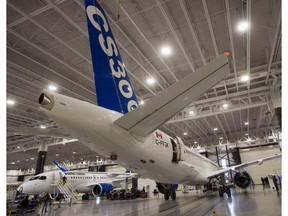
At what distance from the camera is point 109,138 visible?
371 cm

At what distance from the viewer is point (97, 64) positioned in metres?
4.23

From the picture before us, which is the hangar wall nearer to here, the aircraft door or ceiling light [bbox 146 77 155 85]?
ceiling light [bbox 146 77 155 85]

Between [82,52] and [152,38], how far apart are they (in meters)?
4.42

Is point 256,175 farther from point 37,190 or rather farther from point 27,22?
point 27,22

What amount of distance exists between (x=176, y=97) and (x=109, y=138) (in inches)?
62.4

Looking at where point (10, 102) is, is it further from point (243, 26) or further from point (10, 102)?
point (243, 26)

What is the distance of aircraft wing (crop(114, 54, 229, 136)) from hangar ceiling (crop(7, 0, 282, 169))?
2.25 metres

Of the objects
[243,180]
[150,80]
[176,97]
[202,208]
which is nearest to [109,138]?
[176,97]

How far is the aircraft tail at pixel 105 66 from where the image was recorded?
4.24 metres

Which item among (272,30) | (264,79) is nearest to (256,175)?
(264,79)

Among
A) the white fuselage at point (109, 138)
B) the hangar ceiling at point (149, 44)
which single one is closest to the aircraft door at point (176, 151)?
the white fuselage at point (109, 138)

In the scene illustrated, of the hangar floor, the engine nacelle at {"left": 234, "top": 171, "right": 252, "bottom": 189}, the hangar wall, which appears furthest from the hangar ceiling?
the hangar wall

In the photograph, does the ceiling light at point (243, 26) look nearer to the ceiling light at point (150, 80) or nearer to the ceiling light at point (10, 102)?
the ceiling light at point (150, 80)

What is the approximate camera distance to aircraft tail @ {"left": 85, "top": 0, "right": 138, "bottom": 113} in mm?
4242
